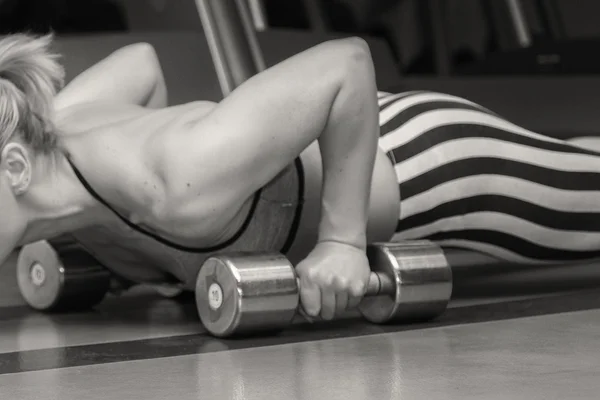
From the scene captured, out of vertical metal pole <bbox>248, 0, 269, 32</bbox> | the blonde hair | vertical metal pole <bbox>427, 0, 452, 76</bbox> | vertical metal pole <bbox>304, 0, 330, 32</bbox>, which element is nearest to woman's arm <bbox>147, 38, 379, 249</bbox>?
the blonde hair

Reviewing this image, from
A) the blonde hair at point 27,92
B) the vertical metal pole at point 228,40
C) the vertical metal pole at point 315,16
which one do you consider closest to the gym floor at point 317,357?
the blonde hair at point 27,92

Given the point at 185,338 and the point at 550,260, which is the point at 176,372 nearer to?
the point at 185,338

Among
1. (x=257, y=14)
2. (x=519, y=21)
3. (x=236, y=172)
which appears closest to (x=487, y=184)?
(x=236, y=172)

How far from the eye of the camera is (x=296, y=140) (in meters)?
1.71

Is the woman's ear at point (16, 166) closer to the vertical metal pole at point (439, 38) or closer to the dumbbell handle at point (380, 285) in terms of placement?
the dumbbell handle at point (380, 285)

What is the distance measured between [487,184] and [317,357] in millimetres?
744

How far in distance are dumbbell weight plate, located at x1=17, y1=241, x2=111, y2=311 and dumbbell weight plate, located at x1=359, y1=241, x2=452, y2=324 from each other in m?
0.53

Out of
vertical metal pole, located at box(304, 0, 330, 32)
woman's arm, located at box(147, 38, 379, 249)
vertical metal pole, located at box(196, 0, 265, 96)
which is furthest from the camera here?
vertical metal pole, located at box(304, 0, 330, 32)

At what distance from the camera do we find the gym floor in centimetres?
130

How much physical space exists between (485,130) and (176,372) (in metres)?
0.99

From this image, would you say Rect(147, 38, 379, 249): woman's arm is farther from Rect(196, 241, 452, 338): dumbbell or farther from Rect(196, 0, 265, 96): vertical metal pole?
Rect(196, 0, 265, 96): vertical metal pole

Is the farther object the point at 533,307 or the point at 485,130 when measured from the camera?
the point at 485,130

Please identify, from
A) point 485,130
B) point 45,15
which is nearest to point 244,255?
point 485,130

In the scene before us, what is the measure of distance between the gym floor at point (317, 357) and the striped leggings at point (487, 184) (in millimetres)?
171
